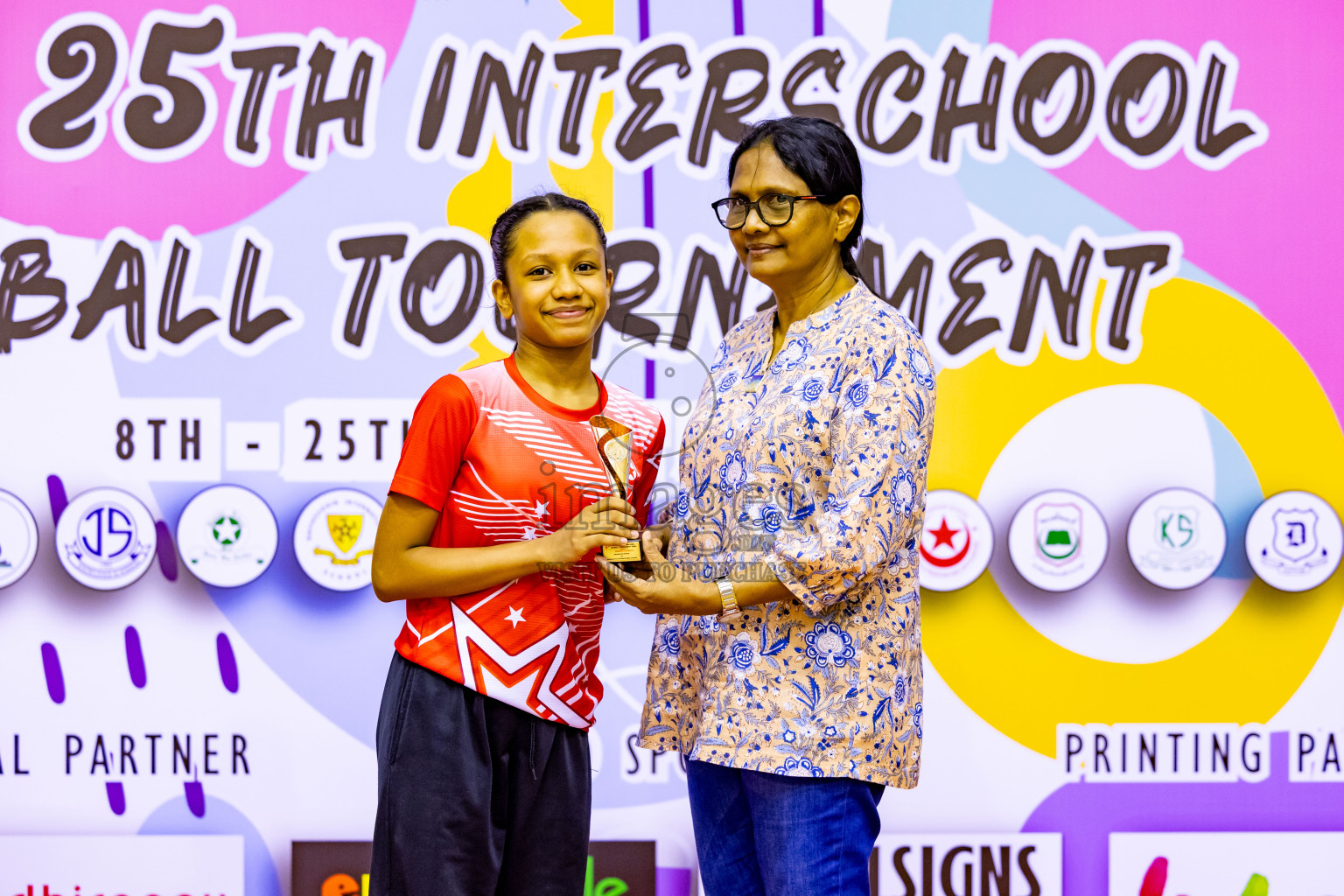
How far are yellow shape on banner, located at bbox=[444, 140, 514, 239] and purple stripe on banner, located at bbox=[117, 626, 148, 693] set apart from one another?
4.18ft

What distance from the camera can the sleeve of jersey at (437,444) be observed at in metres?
1.55

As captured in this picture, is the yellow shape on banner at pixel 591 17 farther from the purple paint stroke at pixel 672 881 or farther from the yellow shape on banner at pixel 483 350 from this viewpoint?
the purple paint stroke at pixel 672 881

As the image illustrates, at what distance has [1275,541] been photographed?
2645 mm

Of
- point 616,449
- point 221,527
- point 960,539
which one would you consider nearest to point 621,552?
point 616,449

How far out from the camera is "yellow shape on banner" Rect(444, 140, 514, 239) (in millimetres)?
2627

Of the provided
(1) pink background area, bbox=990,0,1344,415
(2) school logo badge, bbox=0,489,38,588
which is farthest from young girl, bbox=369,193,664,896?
(1) pink background area, bbox=990,0,1344,415

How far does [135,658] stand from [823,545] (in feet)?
6.56

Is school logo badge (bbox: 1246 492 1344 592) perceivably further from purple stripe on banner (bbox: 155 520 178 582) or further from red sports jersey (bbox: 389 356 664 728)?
purple stripe on banner (bbox: 155 520 178 582)

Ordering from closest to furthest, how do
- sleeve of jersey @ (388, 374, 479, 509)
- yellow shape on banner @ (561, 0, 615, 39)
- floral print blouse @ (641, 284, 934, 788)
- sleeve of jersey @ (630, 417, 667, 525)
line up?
floral print blouse @ (641, 284, 934, 788), sleeve of jersey @ (388, 374, 479, 509), sleeve of jersey @ (630, 417, 667, 525), yellow shape on banner @ (561, 0, 615, 39)

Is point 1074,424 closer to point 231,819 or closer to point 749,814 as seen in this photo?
point 749,814

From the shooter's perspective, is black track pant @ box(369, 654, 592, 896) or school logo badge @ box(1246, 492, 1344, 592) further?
school logo badge @ box(1246, 492, 1344, 592)

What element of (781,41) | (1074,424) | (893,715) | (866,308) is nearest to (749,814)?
(893,715)

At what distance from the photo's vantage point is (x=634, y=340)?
2678 millimetres

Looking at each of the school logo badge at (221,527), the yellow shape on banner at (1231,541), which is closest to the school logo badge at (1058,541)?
the yellow shape on banner at (1231,541)
